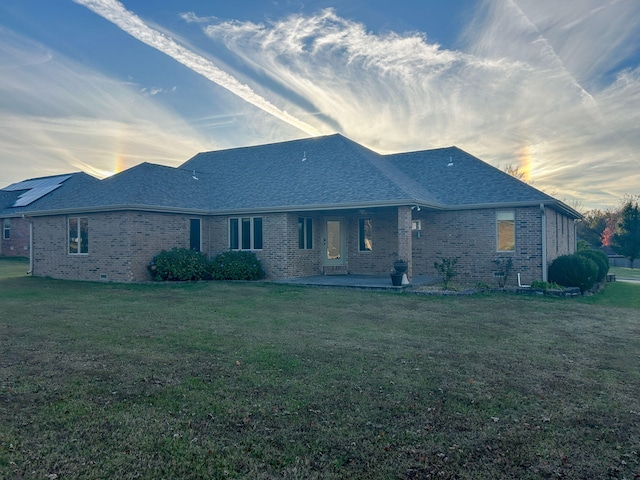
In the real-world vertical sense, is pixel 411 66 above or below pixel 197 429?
above

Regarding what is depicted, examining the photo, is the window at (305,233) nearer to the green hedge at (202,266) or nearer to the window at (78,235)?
the green hedge at (202,266)

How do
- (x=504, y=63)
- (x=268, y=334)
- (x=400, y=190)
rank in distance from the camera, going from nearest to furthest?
(x=268, y=334), (x=504, y=63), (x=400, y=190)

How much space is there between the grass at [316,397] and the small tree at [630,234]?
31296mm

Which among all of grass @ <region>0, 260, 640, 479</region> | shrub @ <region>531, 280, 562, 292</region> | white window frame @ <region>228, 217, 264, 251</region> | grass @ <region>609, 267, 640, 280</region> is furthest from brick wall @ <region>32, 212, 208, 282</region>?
grass @ <region>609, 267, 640, 280</region>

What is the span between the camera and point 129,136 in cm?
2078

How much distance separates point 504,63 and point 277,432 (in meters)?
14.1

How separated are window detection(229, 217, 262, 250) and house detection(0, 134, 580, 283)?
0.04m

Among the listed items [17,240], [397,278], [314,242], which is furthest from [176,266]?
[17,240]

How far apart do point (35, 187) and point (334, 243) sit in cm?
3045

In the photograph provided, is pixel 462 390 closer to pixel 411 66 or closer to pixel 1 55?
pixel 411 66

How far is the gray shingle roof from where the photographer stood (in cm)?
1675

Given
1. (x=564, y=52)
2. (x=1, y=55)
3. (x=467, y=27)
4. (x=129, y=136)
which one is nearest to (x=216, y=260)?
(x=129, y=136)

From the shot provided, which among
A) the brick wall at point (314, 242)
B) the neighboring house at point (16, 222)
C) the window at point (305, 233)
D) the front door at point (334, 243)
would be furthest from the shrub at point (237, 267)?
the neighboring house at point (16, 222)

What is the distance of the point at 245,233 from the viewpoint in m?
19.0
